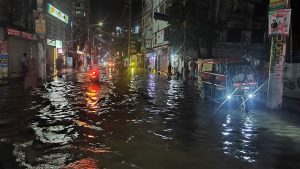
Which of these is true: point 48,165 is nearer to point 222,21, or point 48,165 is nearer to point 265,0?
point 222,21

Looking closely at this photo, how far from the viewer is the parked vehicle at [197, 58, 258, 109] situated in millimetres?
14234

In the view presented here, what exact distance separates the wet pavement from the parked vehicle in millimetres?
813

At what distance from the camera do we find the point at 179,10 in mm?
36688

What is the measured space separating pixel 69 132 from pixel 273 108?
8.89 m

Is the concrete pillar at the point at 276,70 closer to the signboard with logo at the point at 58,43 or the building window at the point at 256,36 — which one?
the building window at the point at 256,36

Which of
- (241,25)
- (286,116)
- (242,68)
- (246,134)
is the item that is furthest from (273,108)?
(241,25)

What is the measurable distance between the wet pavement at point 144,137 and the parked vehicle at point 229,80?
2.67ft

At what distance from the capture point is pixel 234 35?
4562 cm

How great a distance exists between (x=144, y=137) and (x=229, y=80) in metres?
6.80

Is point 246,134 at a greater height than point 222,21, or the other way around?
point 222,21

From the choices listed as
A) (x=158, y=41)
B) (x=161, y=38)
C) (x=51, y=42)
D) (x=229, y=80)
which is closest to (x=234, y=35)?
(x=161, y=38)

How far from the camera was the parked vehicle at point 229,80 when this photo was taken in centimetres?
1423

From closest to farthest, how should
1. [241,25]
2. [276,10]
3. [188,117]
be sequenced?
[188,117], [276,10], [241,25]

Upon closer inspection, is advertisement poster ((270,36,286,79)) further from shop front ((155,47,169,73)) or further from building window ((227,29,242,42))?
shop front ((155,47,169,73))
